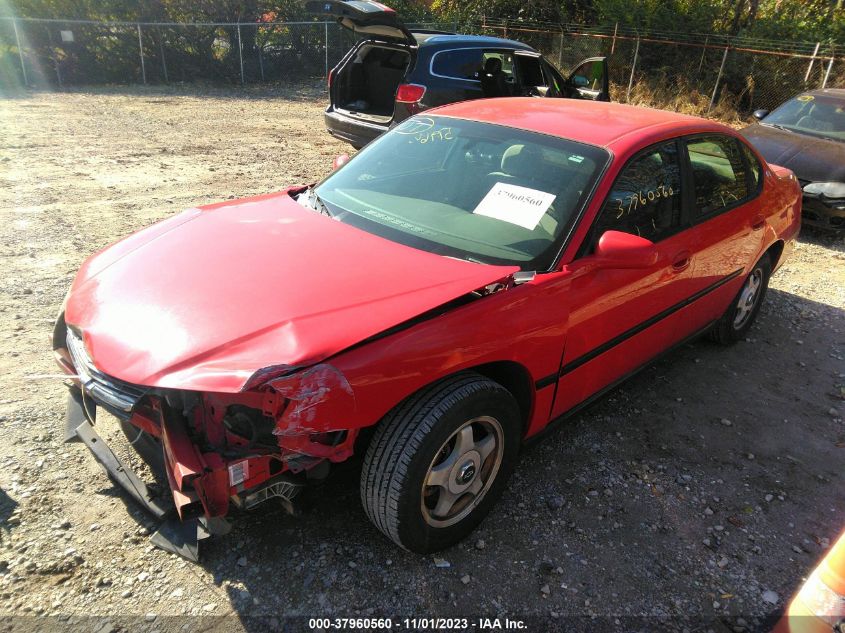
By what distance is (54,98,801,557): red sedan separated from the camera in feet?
6.88

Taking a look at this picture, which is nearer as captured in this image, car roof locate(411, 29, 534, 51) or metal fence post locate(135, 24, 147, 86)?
car roof locate(411, 29, 534, 51)

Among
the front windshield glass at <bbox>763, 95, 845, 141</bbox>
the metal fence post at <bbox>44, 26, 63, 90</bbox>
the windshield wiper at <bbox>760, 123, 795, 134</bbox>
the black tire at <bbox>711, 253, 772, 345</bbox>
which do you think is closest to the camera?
the black tire at <bbox>711, 253, 772, 345</bbox>

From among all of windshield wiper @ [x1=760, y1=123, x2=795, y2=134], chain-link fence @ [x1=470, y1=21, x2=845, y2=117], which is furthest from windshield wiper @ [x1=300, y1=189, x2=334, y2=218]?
chain-link fence @ [x1=470, y1=21, x2=845, y2=117]

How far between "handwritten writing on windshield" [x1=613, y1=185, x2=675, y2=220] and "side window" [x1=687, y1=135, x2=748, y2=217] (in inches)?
11.9

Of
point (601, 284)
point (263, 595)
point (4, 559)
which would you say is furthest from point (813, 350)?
point (4, 559)

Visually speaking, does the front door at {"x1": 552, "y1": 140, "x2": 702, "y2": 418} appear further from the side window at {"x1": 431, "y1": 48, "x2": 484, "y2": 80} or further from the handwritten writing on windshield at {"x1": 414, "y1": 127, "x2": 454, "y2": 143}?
the side window at {"x1": 431, "y1": 48, "x2": 484, "y2": 80}

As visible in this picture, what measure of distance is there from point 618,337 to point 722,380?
1.51m

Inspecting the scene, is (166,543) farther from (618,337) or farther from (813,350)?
(813,350)

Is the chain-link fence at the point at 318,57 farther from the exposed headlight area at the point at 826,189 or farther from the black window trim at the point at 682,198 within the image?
the black window trim at the point at 682,198

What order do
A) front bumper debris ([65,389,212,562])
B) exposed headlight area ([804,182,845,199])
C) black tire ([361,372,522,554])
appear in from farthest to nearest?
exposed headlight area ([804,182,845,199]) < front bumper debris ([65,389,212,562]) < black tire ([361,372,522,554])

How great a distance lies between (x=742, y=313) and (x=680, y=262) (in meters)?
1.57

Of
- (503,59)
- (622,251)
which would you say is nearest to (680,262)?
(622,251)

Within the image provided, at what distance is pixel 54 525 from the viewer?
2.59 m

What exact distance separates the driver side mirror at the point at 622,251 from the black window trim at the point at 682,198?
0.05m
